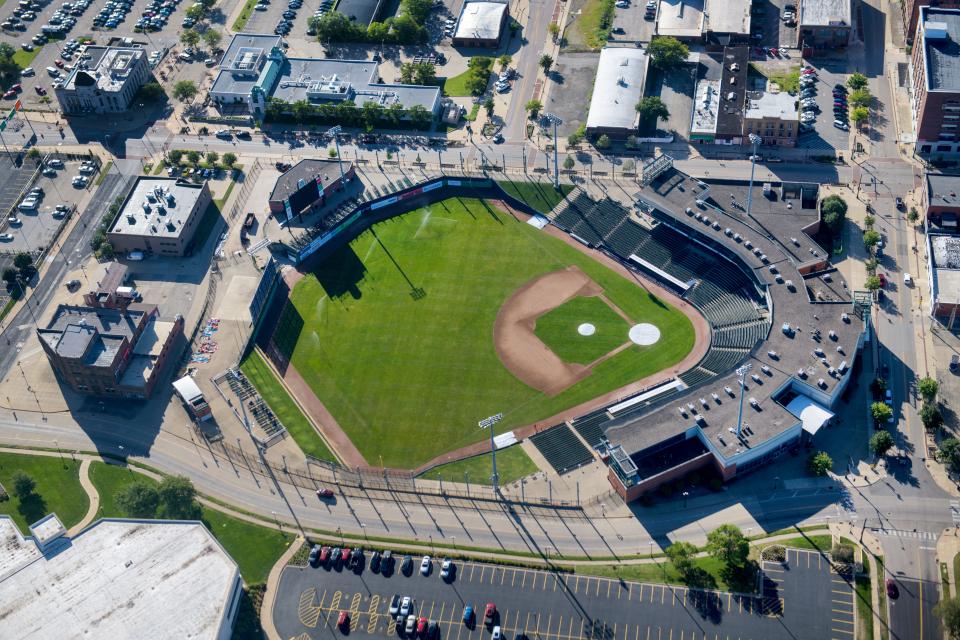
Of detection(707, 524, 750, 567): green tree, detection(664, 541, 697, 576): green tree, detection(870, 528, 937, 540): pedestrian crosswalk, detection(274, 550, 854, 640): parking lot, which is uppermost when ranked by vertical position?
detection(707, 524, 750, 567): green tree

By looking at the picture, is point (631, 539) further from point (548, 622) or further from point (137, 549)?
point (137, 549)

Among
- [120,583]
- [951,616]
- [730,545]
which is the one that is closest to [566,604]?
[730,545]

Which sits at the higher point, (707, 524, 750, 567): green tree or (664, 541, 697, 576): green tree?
(707, 524, 750, 567): green tree

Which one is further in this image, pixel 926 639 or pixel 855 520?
pixel 855 520

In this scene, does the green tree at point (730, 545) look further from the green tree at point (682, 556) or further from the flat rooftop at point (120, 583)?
the flat rooftop at point (120, 583)

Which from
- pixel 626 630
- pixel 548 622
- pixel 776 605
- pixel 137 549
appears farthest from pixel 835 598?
pixel 137 549

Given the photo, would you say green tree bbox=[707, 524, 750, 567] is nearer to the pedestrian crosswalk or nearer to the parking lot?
the parking lot

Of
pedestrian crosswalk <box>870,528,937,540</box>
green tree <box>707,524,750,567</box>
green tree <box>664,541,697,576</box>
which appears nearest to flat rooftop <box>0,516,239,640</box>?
green tree <box>664,541,697,576</box>

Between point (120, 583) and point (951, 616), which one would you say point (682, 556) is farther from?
point (120, 583)
